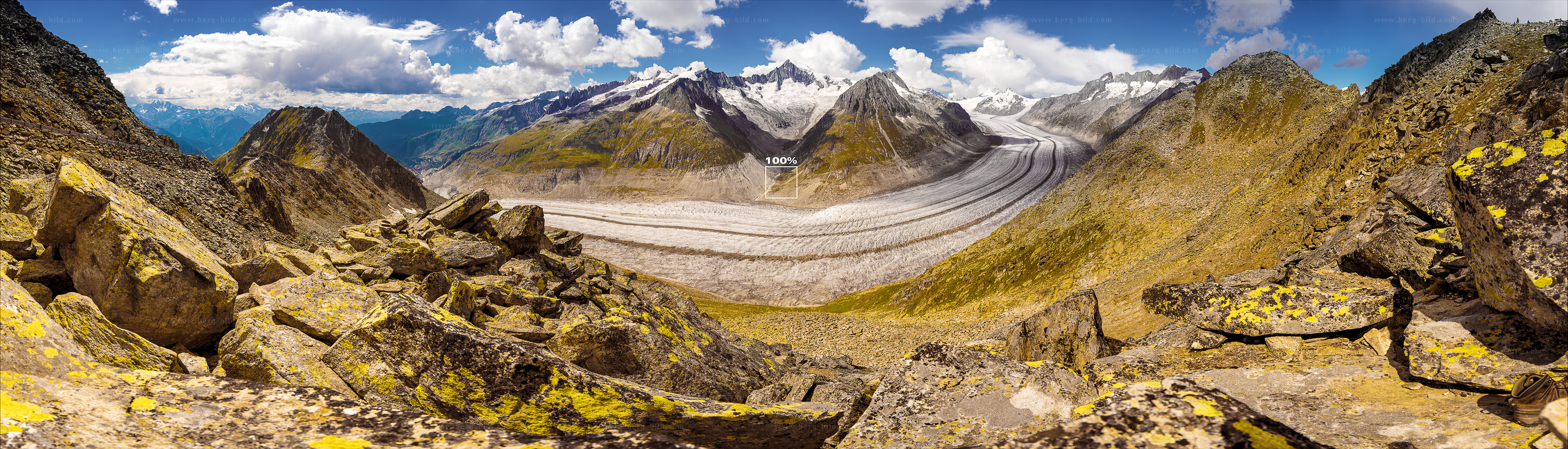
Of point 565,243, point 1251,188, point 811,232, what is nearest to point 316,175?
point 565,243

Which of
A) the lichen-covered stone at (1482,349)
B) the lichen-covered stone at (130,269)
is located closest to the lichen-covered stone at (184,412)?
the lichen-covered stone at (130,269)

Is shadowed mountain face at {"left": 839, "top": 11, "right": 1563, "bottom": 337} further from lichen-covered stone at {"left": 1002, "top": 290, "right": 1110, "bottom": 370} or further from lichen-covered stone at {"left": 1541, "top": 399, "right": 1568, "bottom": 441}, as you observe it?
lichen-covered stone at {"left": 1002, "top": 290, "right": 1110, "bottom": 370}

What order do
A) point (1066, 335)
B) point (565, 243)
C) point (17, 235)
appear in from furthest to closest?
point (565, 243) → point (1066, 335) → point (17, 235)

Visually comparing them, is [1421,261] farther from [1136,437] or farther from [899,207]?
[899,207]

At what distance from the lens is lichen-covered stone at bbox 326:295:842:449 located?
7.70 metres

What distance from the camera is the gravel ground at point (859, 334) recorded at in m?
28.4

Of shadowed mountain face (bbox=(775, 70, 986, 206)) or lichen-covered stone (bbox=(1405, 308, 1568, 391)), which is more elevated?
shadowed mountain face (bbox=(775, 70, 986, 206))

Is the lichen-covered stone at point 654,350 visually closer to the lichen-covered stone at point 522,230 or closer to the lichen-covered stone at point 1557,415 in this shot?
the lichen-covered stone at point 522,230

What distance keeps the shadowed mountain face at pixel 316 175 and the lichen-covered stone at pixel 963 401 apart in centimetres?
4135

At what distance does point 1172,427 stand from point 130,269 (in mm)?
13186

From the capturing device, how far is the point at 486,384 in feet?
25.5

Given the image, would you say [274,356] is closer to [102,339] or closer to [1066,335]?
[102,339]

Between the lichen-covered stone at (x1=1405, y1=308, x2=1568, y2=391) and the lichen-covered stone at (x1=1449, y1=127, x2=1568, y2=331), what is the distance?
29 centimetres

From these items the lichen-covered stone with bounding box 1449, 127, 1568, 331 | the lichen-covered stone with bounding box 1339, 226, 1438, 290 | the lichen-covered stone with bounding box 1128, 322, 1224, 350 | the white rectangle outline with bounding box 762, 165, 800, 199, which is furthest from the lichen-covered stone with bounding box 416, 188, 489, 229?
the white rectangle outline with bounding box 762, 165, 800, 199
